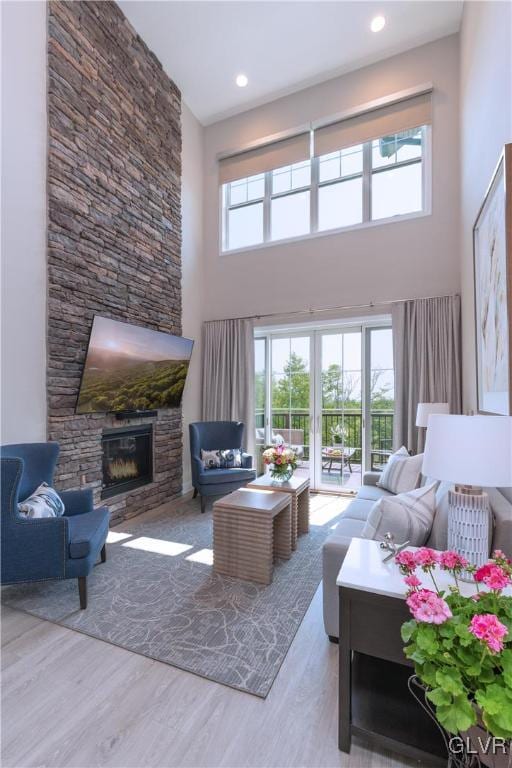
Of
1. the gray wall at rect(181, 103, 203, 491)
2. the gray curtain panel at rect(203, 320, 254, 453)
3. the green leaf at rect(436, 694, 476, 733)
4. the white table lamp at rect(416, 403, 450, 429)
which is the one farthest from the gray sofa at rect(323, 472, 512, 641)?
the gray wall at rect(181, 103, 203, 491)

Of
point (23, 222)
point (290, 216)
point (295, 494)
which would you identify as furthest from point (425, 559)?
point (290, 216)

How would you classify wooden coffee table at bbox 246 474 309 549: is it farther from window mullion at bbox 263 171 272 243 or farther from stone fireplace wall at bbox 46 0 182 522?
window mullion at bbox 263 171 272 243

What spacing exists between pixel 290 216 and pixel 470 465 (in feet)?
15.0

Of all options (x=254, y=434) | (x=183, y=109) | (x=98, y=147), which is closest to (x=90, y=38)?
(x=98, y=147)

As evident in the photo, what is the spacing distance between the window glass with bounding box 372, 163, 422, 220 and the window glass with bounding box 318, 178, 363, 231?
7.8 inches

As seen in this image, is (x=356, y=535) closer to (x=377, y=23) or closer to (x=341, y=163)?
(x=341, y=163)

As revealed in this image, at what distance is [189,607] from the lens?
2303mm

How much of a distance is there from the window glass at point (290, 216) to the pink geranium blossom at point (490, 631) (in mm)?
4783

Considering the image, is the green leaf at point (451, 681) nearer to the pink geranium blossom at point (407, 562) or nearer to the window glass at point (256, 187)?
the pink geranium blossom at point (407, 562)

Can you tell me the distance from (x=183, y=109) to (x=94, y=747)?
20.9 feet

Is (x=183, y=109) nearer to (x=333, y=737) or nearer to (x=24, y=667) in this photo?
(x=24, y=667)

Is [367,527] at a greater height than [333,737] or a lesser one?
greater

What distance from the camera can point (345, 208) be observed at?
4.69 metres

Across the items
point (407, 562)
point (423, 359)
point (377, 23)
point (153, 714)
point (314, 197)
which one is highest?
point (377, 23)
